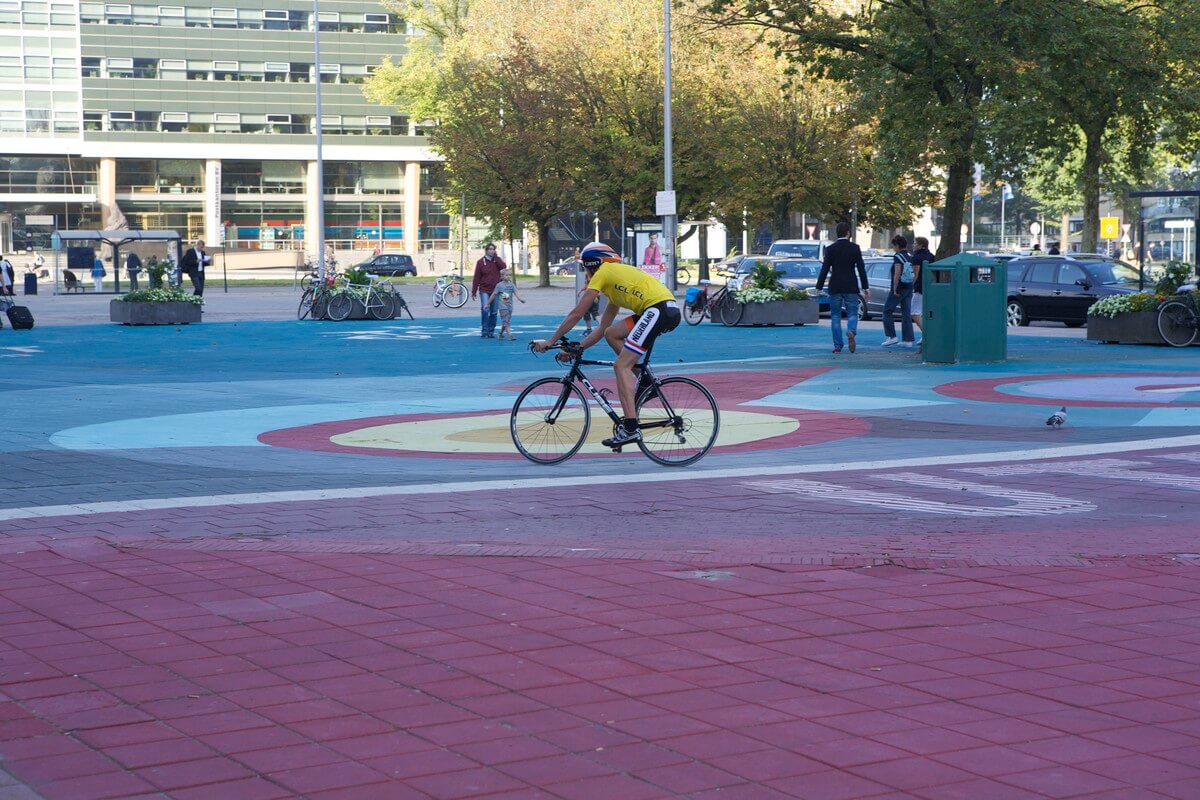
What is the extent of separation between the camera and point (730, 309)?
32.2 metres

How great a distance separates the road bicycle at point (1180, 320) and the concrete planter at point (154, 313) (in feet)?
66.7

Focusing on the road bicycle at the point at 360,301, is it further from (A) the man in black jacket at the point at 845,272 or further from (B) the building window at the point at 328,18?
(B) the building window at the point at 328,18

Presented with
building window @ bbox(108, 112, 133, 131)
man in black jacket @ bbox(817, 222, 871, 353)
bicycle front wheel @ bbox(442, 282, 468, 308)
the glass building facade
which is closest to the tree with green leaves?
man in black jacket @ bbox(817, 222, 871, 353)

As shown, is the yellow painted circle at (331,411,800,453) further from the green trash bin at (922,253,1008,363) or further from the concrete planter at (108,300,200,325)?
the concrete planter at (108,300,200,325)

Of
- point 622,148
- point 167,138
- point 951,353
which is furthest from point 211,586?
point 167,138

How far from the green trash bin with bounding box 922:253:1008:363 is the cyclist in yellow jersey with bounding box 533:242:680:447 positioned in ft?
34.6

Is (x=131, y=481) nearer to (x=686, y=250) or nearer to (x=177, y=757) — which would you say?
(x=177, y=757)

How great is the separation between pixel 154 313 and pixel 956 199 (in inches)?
668

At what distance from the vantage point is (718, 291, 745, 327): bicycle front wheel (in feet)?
105

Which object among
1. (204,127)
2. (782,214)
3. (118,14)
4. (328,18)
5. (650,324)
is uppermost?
(328,18)

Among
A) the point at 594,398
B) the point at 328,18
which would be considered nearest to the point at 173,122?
the point at 328,18

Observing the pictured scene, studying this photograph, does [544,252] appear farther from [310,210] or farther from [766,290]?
[310,210]

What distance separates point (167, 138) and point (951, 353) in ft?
262

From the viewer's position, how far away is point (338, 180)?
97875 millimetres
